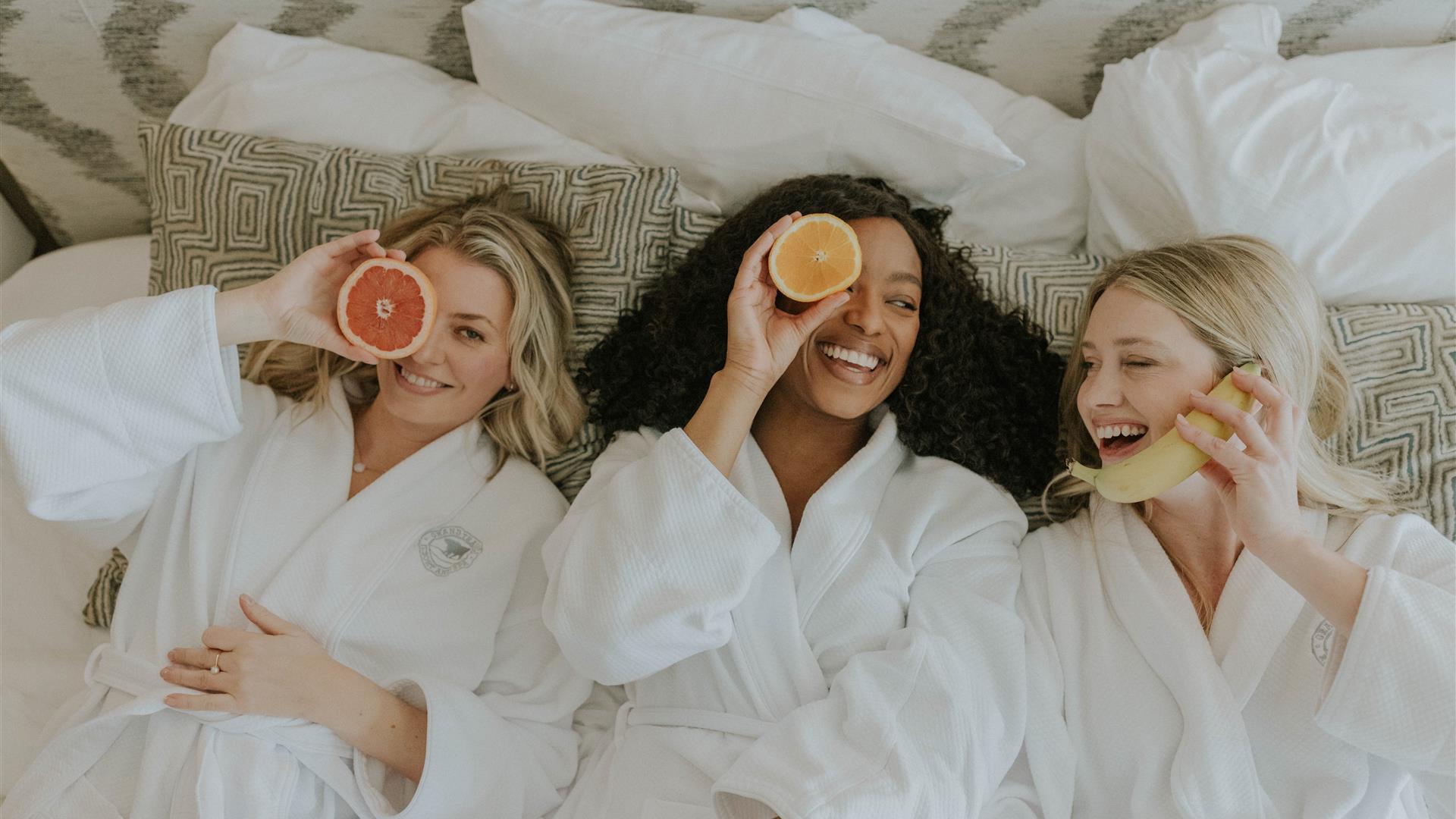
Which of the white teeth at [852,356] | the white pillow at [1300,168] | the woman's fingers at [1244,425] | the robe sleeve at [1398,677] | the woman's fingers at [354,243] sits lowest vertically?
the robe sleeve at [1398,677]

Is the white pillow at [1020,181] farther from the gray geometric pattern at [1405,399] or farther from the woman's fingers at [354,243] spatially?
the woman's fingers at [354,243]

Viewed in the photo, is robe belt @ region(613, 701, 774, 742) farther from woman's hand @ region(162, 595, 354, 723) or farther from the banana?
the banana

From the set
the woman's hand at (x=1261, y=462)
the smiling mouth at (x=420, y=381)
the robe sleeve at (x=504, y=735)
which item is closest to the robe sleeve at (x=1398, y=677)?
the woman's hand at (x=1261, y=462)

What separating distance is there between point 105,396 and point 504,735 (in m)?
1.00

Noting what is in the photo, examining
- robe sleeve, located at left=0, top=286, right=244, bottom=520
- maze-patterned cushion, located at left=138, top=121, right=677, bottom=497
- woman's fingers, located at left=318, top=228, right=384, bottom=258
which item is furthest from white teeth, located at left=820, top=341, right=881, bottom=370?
robe sleeve, located at left=0, top=286, right=244, bottom=520

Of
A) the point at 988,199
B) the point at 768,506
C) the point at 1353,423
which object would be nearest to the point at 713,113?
the point at 988,199

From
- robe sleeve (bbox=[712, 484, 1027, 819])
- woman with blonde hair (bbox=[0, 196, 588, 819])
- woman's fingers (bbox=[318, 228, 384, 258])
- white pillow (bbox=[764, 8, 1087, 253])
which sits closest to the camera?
robe sleeve (bbox=[712, 484, 1027, 819])

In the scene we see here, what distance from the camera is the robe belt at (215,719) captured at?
6.28ft

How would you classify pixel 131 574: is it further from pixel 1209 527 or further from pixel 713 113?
pixel 1209 527

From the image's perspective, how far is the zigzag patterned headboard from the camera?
257cm

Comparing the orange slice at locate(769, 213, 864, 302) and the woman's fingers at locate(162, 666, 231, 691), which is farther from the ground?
the orange slice at locate(769, 213, 864, 302)

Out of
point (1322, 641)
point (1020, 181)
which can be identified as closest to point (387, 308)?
point (1020, 181)

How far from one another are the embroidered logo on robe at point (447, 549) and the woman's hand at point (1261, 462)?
1431 millimetres

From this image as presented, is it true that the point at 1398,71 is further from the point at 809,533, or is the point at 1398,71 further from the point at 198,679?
the point at 198,679
